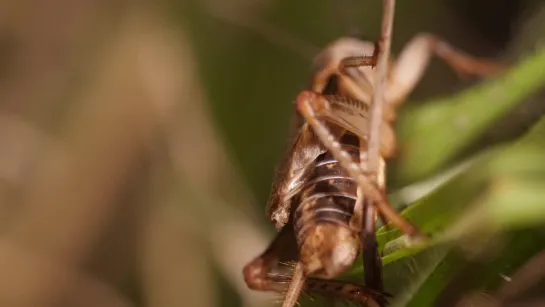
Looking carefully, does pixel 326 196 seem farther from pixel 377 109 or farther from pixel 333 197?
pixel 377 109

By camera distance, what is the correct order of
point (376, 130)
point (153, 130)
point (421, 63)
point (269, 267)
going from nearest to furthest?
point (376, 130) → point (269, 267) → point (421, 63) → point (153, 130)

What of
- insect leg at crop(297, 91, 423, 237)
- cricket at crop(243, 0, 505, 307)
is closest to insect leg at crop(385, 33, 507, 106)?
cricket at crop(243, 0, 505, 307)

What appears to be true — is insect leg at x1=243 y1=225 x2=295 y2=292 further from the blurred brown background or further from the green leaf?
the blurred brown background

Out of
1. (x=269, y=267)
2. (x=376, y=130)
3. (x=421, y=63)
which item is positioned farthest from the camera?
(x=421, y=63)

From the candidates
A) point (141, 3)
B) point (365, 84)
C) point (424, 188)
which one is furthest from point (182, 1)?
point (424, 188)

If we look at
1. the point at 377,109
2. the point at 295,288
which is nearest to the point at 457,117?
the point at 377,109

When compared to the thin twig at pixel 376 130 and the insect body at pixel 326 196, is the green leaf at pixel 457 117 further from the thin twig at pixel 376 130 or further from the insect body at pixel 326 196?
the thin twig at pixel 376 130
